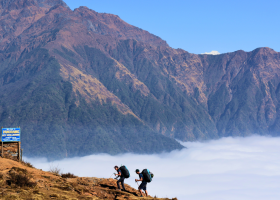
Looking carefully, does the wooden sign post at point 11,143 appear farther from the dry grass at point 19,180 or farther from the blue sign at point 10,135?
the dry grass at point 19,180

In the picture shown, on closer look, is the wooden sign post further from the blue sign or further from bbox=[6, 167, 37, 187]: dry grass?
bbox=[6, 167, 37, 187]: dry grass

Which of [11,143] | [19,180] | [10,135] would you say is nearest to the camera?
[19,180]

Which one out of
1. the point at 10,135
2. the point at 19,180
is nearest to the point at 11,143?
the point at 10,135

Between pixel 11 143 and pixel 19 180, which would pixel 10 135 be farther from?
pixel 19 180

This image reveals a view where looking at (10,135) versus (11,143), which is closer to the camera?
(10,135)

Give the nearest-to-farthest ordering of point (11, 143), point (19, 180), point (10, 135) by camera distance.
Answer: point (19, 180), point (10, 135), point (11, 143)

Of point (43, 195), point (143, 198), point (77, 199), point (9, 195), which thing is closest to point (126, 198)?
point (143, 198)

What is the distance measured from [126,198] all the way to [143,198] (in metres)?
1.42

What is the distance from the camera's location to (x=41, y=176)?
3353cm

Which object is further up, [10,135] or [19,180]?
[10,135]

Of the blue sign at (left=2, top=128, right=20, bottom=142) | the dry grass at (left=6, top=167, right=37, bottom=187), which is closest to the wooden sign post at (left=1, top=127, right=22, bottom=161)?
the blue sign at (left=2, top=128, right=20, bottom=142)

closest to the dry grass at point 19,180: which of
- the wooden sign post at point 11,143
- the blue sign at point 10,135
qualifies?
the wooden sign post at point 11,143

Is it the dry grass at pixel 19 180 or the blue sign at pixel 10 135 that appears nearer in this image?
the dry grass at pixel 19 180

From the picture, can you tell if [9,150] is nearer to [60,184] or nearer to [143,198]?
[60,184]
